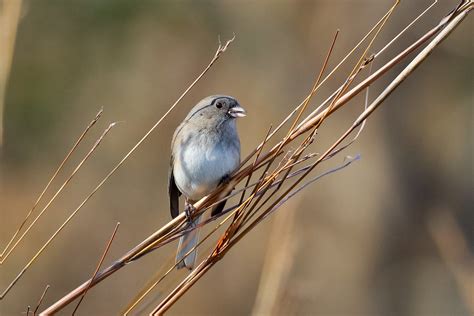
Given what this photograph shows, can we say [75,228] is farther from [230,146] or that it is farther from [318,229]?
[230,146]

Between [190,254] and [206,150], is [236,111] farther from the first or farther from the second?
[190,254]

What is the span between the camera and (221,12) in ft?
27.4

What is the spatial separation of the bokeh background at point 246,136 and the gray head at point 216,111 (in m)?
3.92

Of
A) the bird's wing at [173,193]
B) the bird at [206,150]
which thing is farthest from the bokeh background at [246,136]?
the bird at [206,150]

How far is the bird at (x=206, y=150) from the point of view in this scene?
9.66 feet

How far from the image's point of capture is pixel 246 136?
7516 mm

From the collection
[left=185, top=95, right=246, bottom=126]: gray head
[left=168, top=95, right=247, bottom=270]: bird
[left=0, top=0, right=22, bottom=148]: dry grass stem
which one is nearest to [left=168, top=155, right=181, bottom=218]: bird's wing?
[left=168, top=95, right=247, bottom=270]: bird

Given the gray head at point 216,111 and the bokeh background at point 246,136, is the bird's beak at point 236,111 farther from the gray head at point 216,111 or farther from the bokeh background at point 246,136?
the bokeh background at point 246,136

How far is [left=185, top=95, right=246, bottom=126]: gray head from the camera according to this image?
3.10 meters

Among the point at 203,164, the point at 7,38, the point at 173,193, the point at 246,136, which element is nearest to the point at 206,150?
the point at 203,164

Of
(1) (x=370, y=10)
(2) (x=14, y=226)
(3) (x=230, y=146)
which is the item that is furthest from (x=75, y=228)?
(3) (x=230, y=146)

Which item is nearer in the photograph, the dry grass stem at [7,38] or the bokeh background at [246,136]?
the dry grass stem at [7,38]

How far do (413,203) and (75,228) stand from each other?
332cm

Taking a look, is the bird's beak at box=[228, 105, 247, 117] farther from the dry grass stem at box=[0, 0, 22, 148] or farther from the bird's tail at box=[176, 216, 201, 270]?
the dry grass stem at box=[0, 0, 22, 148]
